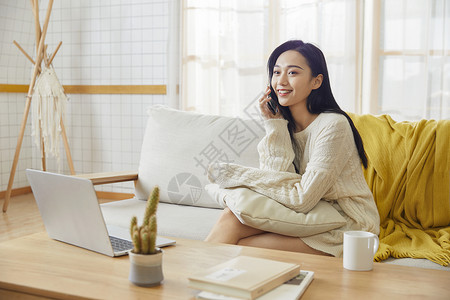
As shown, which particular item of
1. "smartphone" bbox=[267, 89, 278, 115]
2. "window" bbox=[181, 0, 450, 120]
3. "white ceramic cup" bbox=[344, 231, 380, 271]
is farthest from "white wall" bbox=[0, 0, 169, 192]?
"white ceramic cup" bbox=[344, 231, 380, 271]

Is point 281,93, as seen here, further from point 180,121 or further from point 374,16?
point 374,16

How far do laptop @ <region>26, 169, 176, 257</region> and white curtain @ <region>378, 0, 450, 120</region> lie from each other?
2.11m

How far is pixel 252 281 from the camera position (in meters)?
1.03

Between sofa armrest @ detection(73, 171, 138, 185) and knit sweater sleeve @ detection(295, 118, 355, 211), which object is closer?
knit sweater sleeve @ detection(295, 118, 355, 211)

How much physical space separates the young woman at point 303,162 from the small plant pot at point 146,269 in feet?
1.92

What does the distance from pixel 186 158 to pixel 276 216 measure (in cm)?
79

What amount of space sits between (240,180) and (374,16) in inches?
71.5

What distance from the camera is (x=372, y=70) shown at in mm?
3131

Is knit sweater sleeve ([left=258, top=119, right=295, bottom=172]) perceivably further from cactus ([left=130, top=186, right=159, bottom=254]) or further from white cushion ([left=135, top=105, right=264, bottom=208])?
cactus ([left=130, top=186, right=159, bottom=254])

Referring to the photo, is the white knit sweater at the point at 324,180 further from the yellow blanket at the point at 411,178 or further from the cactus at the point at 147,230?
the cactus at the point at 147,230

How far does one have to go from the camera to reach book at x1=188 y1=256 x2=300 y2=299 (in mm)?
997

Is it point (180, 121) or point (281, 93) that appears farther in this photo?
point (180, 121)

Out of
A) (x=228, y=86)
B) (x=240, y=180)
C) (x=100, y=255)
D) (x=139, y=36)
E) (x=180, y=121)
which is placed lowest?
(x=100, y=255)

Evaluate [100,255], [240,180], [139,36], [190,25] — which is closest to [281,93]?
[240,180]
